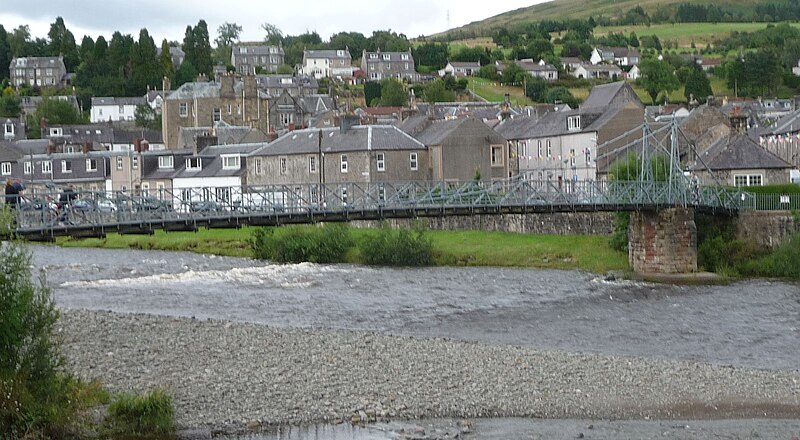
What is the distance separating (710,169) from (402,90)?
280ft

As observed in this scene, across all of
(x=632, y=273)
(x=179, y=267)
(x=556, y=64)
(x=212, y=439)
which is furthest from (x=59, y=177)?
(x=556, y=64)

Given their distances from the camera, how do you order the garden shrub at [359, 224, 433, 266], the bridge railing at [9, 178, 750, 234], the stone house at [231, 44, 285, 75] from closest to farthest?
the bridge railing at [9, 178, 750, 234], the garden shrub at [359, 224, 433, 266], the stone house at [231, 44, 285, 75]

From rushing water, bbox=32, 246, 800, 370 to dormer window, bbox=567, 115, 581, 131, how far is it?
76.5ft

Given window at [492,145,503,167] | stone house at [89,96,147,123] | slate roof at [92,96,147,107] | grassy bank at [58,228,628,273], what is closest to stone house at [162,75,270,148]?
A: slate roof at [92,96,147,107]

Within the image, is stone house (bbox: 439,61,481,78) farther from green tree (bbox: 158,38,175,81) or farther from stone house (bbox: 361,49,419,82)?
green tree (bbox: 158,38,175,81)

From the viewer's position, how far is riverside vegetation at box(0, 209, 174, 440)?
A: 18.9 metres

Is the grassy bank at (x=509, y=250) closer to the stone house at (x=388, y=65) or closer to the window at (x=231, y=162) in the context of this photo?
the window at (x=231, y=162)

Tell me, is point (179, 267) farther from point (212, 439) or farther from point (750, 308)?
point (212, 439)

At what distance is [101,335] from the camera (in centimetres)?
2889

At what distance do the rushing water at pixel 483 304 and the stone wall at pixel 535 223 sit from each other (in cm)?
725

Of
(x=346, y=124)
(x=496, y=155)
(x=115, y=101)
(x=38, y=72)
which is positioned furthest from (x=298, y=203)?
(x=38, y=72)

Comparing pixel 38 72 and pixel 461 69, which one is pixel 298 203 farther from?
pixel 461 69

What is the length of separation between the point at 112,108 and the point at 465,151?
3071 inches

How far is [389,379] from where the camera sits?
80.2ft
